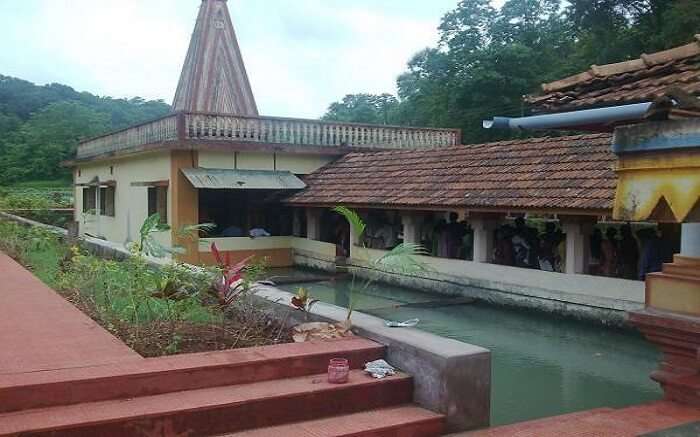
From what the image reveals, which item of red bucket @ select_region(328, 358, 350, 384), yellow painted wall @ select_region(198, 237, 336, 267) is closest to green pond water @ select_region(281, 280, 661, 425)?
red bucket @ select_region(328, 358, 350, 384)

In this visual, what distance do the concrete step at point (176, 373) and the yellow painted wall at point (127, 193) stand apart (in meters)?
12.3

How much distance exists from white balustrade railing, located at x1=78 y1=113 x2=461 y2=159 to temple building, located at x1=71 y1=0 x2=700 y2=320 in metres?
0.04

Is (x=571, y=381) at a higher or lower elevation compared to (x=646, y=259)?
lower

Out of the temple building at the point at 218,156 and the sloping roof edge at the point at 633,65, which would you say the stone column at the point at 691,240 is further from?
the temple building at the point at 218,156

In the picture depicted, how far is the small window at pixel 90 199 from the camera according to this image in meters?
23.7

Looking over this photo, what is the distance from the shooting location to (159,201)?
17.1 meters

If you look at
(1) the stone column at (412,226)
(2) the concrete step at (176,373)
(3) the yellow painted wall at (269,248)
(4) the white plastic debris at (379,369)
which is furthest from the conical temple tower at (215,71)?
(4) the white plastic debris at (379,369)

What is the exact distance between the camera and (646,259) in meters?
10.0

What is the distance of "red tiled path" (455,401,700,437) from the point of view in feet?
12.4

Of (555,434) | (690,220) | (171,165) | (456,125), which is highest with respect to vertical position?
(456,125)

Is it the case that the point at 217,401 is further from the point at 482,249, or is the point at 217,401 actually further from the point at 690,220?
the point at 482,249

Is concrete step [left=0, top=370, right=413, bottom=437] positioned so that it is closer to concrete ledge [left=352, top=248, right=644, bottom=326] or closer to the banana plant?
the banana plant

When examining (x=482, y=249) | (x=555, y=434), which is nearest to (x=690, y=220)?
(x=555, y=434)

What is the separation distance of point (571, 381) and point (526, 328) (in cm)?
268
